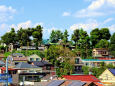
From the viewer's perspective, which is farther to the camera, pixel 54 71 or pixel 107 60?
pixel 107 60

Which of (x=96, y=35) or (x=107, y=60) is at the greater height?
(x=96, y=35)

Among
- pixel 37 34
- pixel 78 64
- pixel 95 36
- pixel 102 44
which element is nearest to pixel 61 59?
pixel 78 64

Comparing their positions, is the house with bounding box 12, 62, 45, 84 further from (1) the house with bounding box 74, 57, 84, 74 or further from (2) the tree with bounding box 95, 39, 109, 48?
(2) the tree with bounding box 95, 39, 109, 48

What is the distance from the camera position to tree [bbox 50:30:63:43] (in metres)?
82.7

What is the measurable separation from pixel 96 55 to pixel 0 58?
2715cm

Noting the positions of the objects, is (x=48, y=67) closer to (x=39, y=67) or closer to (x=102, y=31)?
(x=39, y=67)

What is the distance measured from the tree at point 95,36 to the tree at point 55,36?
10331 millimetres

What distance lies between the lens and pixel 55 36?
8388 cm

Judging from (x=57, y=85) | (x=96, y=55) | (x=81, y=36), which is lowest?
(x=57, y=85)

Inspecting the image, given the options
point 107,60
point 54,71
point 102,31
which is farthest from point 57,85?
point 102,31

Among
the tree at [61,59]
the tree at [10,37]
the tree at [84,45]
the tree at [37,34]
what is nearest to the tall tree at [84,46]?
the tree at [84,45]

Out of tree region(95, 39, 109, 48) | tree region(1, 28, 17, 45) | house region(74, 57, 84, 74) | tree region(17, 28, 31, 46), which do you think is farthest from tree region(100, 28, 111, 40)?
tree region(1, 28, 17, 45)

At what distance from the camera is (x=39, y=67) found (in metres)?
53.5

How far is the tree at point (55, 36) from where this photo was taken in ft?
271
